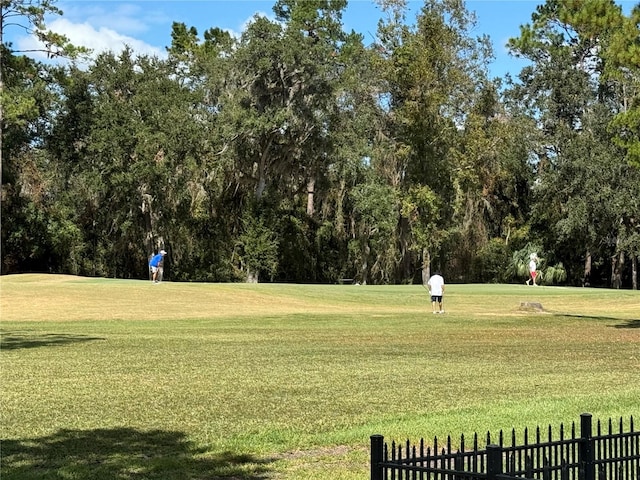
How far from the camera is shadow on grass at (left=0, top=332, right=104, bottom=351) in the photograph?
813 inches

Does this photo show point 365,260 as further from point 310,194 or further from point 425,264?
point 310,194

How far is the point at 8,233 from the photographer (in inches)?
2111

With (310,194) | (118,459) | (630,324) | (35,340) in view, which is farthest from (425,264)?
(118,459)

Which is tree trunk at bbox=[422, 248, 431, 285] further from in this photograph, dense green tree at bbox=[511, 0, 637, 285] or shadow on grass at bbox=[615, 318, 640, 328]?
shadow on grass at bbox=[615, 318, 640, 328]

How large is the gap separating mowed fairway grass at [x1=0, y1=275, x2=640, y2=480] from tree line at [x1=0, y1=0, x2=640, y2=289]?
2514 centimetres

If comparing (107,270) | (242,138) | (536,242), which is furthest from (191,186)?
(536,242)

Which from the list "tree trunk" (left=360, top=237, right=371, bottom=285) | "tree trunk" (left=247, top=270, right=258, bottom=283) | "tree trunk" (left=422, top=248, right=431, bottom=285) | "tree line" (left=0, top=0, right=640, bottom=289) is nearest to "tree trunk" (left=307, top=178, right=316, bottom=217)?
"tree line" (left=0, top=0, right=640, bottom=289)

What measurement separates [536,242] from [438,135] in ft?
44.3

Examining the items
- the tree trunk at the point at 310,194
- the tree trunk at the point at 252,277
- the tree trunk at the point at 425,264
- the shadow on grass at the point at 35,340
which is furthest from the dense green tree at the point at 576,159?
the shadow on grass at the point at 35,340

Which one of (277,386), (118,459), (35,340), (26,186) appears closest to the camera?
(118,459)

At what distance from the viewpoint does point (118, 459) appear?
8.75m

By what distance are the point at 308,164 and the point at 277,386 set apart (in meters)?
45.7

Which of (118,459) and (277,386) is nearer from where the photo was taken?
(118,459)

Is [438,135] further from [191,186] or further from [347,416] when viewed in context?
[347,416]
